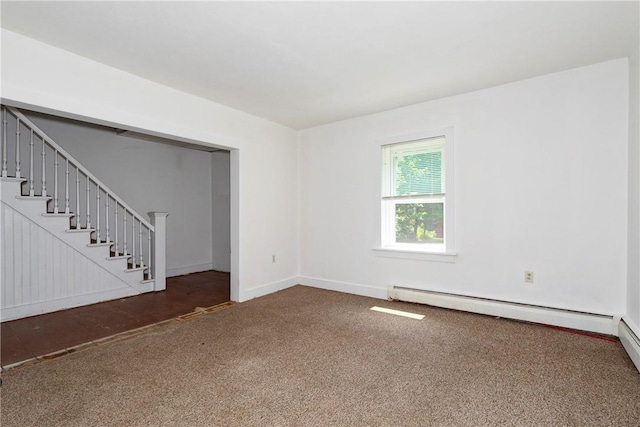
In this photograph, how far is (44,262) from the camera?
3592 millimetres

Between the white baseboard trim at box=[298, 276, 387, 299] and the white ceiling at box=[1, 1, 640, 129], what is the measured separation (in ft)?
7.76

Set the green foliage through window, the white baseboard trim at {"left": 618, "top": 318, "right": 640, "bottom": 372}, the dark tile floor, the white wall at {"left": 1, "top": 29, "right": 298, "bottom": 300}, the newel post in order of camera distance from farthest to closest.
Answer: the newel post → the green foliage through window → the dark tile floor → the white wall at {"left": 1, "top": 29, "right": 298, "bottom": 300} → the white baseboard trim at {"left": 618, "top": 318, "right": 640, "bottom": 372}

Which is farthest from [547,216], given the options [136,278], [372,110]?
[136,278]

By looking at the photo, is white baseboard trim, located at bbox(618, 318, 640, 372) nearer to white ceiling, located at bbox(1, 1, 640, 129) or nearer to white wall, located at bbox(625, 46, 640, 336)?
white wall, located at bbox(625, 46, 640, 336)

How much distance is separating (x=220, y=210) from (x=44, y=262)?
9.76ft

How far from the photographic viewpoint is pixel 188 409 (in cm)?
177

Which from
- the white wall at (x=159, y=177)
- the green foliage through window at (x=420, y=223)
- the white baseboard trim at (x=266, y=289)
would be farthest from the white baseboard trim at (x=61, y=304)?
the green foliage through window at (x=420, y=223)

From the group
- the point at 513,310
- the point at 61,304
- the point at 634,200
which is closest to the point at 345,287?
the point at 513,310

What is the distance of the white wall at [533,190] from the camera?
277 cm

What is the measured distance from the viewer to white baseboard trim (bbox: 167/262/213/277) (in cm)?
568

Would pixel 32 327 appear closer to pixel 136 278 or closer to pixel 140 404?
pixel 136 278

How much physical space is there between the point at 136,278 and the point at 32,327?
1334 mm

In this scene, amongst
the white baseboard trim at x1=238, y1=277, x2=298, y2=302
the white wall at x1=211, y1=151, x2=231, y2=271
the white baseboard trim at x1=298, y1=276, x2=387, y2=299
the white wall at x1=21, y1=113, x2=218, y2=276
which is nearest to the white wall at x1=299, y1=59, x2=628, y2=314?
the white baseboard trim at x1=298, y1=276, x2=387, y2=299

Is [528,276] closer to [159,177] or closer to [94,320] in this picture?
[94,320]
